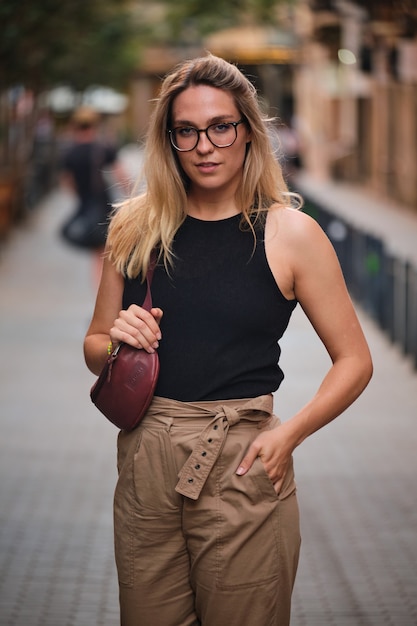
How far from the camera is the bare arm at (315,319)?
3.09m

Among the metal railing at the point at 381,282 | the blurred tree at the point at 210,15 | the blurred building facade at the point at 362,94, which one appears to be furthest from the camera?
the blurred tree at the point at 210,15

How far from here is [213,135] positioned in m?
3.13

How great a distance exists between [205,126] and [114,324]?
52cm

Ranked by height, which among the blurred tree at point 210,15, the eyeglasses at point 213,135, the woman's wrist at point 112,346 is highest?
the blurred tree at point 210,15

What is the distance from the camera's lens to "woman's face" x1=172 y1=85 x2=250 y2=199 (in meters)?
3.13

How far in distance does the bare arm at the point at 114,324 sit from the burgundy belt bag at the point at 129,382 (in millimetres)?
33

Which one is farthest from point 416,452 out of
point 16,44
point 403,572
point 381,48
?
point 381,48

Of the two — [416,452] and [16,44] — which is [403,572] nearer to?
[416,452]

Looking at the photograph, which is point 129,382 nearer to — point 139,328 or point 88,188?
point 139,328

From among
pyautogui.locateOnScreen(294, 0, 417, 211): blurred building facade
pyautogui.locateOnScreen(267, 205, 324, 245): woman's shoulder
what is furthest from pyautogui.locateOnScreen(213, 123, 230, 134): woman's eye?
pyautogui.locateOnScreen(294, 0, 417, 211): blurred building facade

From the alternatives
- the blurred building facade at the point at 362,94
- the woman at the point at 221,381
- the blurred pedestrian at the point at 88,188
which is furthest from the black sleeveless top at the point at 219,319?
the blurred building facade at the point at 362,94

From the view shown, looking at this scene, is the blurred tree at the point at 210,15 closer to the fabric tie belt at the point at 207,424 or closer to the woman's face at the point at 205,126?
the woman's face at the point at 205,126

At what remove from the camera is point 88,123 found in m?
15.3

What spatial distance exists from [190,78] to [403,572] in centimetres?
341
